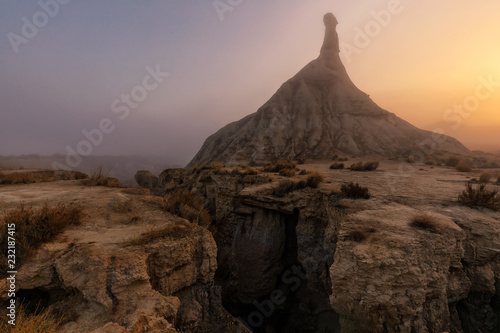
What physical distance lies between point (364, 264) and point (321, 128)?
3476cm

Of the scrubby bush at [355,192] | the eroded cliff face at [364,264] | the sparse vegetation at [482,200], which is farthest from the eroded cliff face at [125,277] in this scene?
the sparse vegetation at [482,200]

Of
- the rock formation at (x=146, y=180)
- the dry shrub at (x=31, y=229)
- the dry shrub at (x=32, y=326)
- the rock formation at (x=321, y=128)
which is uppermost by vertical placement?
the rock formation at (x=321, y=128)

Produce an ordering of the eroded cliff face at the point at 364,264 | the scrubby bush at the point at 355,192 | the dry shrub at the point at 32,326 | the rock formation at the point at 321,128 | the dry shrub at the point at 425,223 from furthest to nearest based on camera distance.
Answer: the rock formation at the point at 321,128 < the scrubby bush at the point at 355,192 < the dry shrub at the point at 425,223 < the eroded cliff face at the point at 364,264 < the dry shrub at the point at 32,326

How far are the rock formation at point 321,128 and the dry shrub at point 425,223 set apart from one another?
26.3 metres

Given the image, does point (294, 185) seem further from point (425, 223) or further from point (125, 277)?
point (125, 277)

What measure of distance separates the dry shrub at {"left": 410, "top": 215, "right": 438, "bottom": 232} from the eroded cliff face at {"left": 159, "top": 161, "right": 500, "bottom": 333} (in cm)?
10

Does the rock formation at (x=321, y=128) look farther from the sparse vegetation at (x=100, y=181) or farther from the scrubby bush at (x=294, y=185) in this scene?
the sparse vegetation at (x=100, y=181)

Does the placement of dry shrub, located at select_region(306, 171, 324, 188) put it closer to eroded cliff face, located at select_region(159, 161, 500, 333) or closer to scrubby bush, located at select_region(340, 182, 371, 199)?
eroded cliff face, located at select_region(159, 161, 500, 333)

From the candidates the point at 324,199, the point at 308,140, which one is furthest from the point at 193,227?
the point at 308,140

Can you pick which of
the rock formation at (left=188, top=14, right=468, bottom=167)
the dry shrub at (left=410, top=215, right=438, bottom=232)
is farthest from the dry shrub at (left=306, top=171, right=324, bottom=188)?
the rock formation at (left=188, top=14, right=468, bottom=167)

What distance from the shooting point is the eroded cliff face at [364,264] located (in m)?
4.27

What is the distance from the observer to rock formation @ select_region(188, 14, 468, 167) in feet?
110

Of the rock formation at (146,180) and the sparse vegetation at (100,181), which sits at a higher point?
the sparse vegetation at (100,181)

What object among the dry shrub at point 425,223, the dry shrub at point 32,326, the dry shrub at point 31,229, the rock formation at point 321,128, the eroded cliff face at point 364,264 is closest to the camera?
the dry shrub at point 32,326
